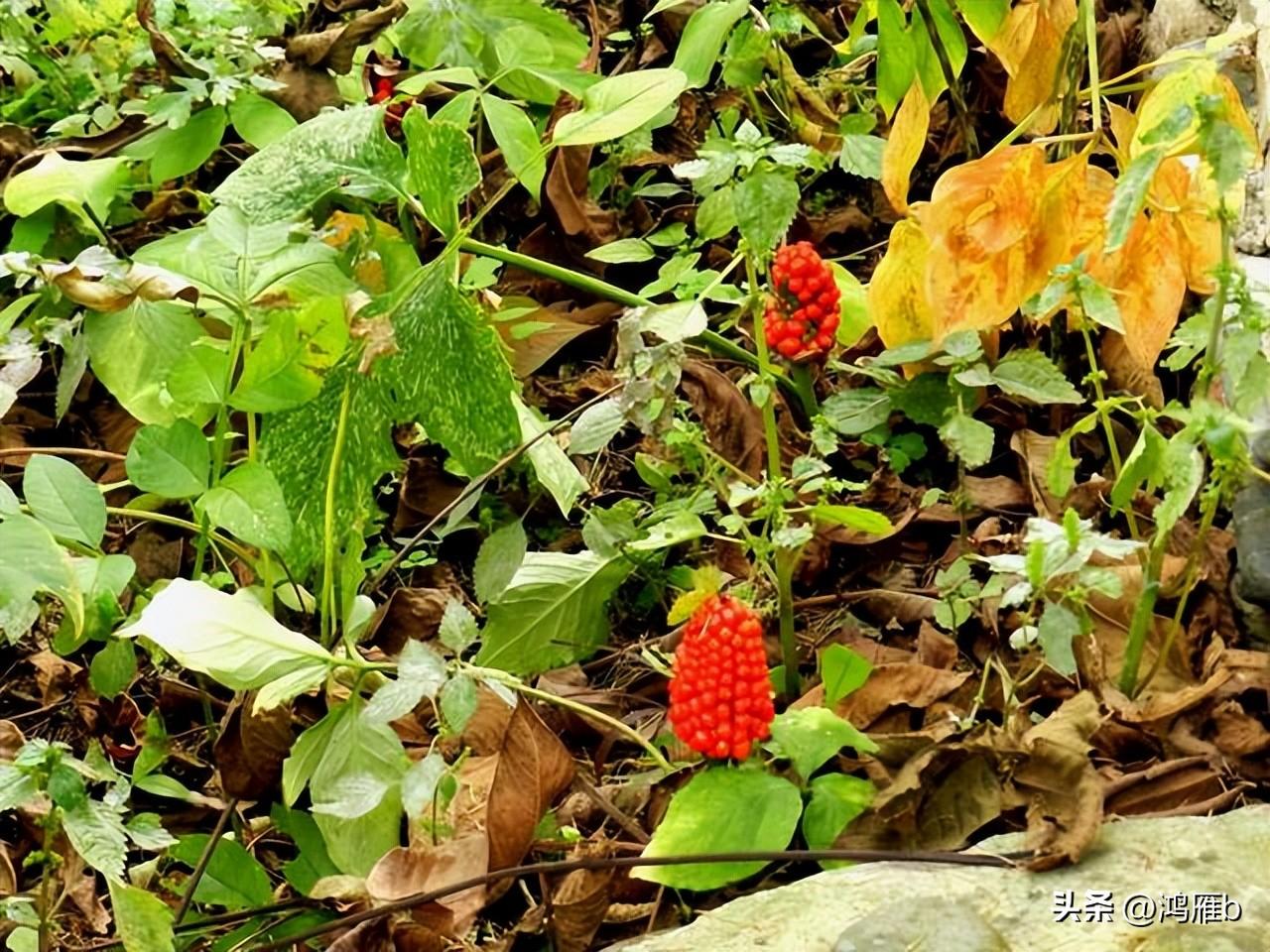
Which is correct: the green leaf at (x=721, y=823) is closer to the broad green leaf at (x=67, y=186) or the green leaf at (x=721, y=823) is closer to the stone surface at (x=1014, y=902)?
the stone surface at (x=1014, y=902)

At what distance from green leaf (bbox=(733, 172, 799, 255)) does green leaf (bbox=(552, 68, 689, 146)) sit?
285mm

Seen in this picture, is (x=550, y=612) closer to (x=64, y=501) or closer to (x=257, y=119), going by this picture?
(x=64, y=501)

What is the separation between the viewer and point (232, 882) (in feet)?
4.33

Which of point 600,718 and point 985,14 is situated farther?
point 985,14

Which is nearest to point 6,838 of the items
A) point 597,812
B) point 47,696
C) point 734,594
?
point 47,696

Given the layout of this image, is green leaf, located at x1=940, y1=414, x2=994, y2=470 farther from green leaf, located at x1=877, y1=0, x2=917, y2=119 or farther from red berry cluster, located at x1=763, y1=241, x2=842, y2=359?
green leaf, located at x1=877, y1=0, x2=917, y2=119

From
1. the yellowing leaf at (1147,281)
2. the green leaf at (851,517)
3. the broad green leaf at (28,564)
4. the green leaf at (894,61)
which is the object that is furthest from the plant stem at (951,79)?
the broad green leaf at (28,564)

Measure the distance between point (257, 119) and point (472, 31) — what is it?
346 millimetres

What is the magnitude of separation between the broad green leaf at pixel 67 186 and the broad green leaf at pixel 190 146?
7.1 inches

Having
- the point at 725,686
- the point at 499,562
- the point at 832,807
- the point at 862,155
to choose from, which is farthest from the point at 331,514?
the point at 862,155

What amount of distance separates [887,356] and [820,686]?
374 millimetres

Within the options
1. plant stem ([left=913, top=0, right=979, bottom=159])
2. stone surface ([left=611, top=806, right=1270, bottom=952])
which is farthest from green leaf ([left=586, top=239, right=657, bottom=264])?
stone surface ([left=611, top=806, right=1270, bottom=952])

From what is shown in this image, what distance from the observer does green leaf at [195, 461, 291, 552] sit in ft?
4.23

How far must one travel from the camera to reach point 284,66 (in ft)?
7.22
